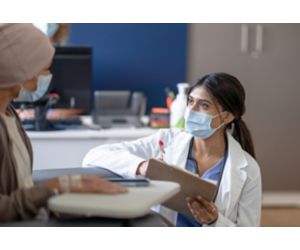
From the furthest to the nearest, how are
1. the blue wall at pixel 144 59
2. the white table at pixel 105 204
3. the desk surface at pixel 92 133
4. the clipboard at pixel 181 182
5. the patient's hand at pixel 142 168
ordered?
the blue wall at pixel 144 59 < the desk surface at pixel 92 133 < the patient's hand at pixel 142 168 < the clipboard at pixel 181 182 < the white table at pixel 105 204

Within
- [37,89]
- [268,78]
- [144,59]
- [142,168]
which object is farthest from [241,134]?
[144,59]

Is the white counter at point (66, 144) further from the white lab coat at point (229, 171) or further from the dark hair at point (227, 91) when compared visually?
the dark hair at point (227, 91)

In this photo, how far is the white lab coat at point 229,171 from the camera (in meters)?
1.08

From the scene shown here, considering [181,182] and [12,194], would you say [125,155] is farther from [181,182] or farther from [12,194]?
[12,194]

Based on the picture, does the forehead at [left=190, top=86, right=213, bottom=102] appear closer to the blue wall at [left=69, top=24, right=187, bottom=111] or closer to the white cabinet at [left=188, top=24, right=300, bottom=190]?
the white cabinet at [left=188, top=24, right=300, bottom=190]

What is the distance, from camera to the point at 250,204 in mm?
1115

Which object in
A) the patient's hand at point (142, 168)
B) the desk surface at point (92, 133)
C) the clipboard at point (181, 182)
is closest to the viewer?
the clipboard at point (181, 182)

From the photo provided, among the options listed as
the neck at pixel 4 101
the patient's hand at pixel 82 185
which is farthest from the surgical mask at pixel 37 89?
the patient's hand at pixel 82 185

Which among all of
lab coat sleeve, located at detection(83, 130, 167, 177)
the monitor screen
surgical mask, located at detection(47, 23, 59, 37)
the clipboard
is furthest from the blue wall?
the clipboard

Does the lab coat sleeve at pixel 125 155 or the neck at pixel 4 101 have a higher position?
the neck at pixel 4 101

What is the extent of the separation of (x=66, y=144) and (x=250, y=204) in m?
0.59
